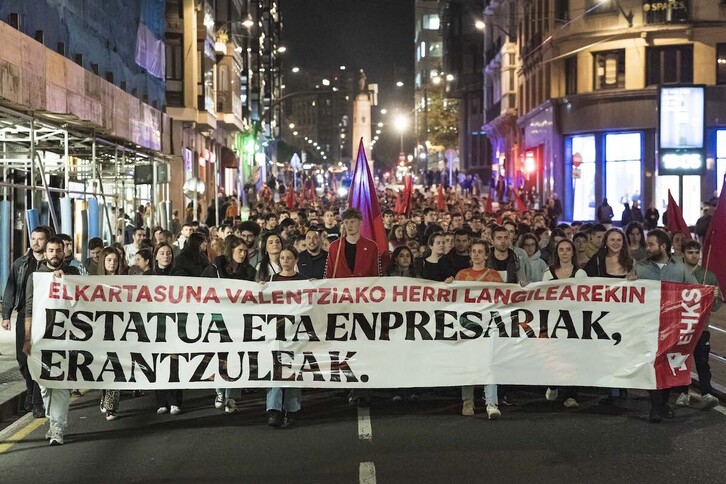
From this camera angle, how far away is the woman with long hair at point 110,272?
31.9ft

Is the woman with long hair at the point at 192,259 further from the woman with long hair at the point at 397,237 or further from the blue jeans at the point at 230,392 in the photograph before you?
the woman with long hair at the point at 397,237

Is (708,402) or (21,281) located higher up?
(21,281)

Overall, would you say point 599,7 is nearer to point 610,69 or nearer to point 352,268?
point 610,69

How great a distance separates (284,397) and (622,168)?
36.7 metres

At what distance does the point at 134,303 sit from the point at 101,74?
18449mm

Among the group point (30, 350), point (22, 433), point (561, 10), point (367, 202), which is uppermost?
point (561, 10)

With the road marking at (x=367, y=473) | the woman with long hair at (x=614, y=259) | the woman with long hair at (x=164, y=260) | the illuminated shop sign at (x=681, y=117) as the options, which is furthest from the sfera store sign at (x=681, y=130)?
the road marking at (x=367, y=473)

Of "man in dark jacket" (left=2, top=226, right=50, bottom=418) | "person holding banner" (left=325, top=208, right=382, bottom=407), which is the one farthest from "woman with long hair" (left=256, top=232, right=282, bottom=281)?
"man in dark jacket" (left=2, top=226, right=50, bottom=418)

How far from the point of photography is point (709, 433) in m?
8.81

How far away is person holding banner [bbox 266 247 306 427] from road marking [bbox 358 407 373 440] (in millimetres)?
555

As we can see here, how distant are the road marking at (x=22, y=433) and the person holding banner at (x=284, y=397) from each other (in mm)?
2017

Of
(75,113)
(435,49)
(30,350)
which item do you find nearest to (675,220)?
(30,350)

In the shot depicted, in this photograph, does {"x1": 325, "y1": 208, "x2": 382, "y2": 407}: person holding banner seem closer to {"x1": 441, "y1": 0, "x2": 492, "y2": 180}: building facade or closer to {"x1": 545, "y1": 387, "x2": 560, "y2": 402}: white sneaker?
{"x1": 545, "y1": 387, "x2": 560, "y2": 402}: white sneaker

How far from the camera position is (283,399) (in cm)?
937
